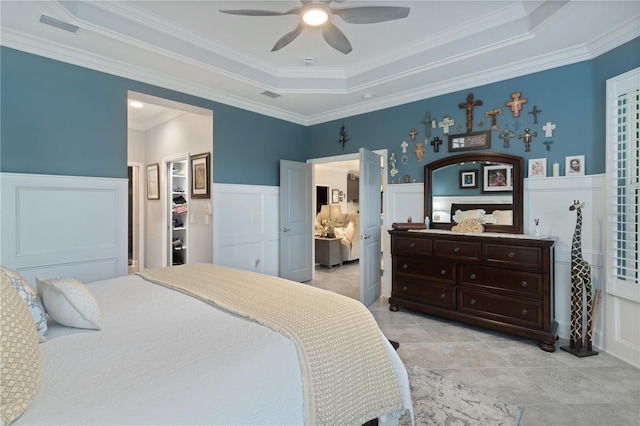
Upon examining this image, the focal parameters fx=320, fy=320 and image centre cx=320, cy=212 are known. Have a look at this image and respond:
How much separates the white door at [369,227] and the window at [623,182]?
7.36 feet

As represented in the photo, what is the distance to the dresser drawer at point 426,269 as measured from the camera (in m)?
3.32

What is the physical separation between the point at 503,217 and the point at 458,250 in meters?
0.62

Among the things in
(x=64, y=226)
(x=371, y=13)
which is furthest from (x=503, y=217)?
(x=64, y=226)

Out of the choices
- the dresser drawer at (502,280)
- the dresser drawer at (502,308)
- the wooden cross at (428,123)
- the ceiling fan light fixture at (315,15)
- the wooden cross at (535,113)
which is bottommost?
the dresser drawer at (502,308)

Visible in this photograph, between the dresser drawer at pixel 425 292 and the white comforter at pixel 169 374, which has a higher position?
the white comforter at pixel 169 374

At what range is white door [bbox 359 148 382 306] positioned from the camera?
389 cm

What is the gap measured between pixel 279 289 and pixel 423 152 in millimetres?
2835

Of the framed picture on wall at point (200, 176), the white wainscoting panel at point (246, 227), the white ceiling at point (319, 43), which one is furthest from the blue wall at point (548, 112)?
the framed picture on wall at point (200, 176)

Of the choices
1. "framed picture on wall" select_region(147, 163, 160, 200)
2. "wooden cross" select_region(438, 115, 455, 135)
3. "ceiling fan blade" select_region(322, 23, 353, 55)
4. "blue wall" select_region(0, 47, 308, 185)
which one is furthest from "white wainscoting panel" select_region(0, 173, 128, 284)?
"wooden cross" select_region(438, 115, 455, 135)

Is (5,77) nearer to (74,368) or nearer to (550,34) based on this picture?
(74,368)

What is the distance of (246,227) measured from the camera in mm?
4461

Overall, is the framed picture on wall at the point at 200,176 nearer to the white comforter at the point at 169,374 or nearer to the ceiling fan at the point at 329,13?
the ceiling fan at the point at 329,13

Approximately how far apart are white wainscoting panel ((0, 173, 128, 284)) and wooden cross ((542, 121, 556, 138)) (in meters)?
4.24

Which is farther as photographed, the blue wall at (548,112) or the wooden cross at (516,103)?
the wooden cross at (516,103)
